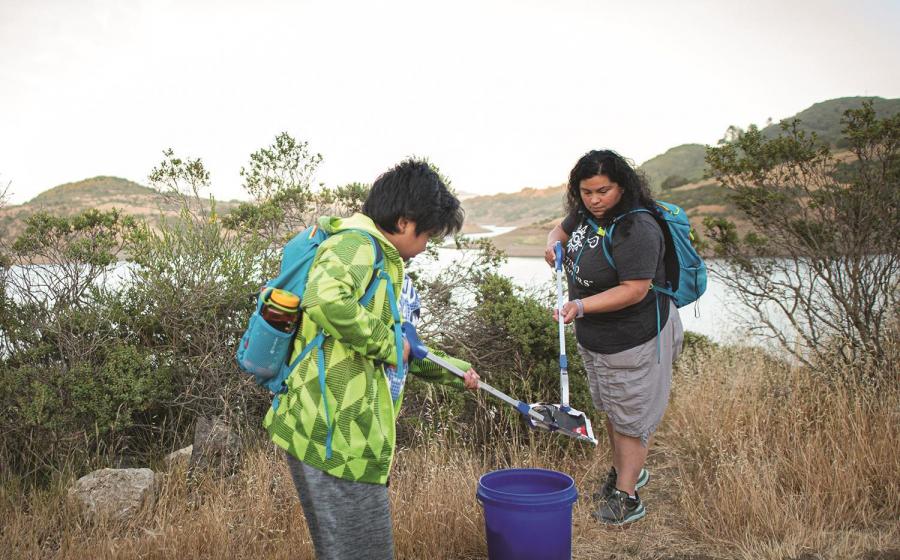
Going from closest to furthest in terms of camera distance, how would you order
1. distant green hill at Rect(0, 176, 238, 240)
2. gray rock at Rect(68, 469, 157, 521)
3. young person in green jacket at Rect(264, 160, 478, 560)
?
young person in green jacket at Rect(264, 160, 478, 560) < gray rock at Rect(68, 469, 157, 521) < distant green hill at Rect(0, 176, 238, 240)

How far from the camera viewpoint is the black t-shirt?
3.37 metres

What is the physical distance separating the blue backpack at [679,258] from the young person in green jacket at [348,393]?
1690 mm

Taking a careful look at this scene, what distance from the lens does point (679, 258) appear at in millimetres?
3600

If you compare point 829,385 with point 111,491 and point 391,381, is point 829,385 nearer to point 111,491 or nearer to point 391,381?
point 391,381

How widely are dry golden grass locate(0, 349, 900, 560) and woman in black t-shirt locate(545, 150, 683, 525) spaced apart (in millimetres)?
394

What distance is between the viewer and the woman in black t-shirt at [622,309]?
3400 millimetres

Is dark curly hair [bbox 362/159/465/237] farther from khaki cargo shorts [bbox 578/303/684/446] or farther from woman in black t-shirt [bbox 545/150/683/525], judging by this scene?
khaki cargo shorts [bbox 578/303/684/446]

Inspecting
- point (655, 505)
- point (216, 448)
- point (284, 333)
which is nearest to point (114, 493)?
point (216, 448)

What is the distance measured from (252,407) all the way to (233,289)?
0.88 meters

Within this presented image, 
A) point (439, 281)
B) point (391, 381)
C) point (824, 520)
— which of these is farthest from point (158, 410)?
point (824, 520)

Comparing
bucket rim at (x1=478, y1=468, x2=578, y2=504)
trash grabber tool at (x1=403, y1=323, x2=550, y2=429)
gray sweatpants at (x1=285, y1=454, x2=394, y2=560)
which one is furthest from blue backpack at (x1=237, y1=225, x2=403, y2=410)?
bucket rim at (x1=478, y1=468, x2=578, y2=504)

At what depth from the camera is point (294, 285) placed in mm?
2154

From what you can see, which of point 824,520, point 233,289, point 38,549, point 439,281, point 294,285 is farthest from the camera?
point 439,281

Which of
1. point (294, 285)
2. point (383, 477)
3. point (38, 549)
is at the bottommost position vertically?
point (38, 549)
